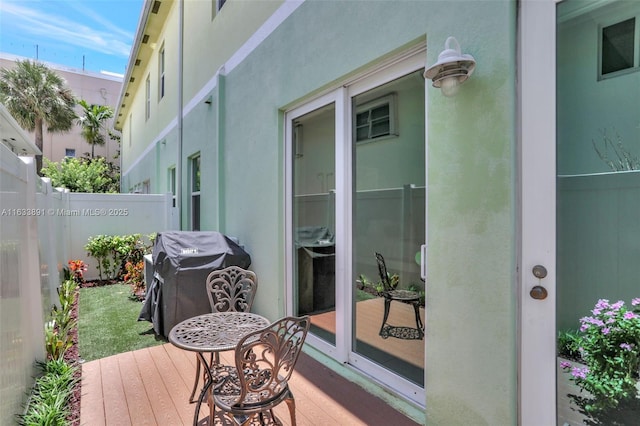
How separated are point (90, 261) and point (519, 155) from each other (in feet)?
28.2

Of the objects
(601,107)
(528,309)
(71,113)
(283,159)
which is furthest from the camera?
(71,113)

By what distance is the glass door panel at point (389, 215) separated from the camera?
299 cm

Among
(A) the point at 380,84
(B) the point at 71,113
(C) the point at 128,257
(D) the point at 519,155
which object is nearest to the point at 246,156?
(A) the point at 380,84

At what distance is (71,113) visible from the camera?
18.3m

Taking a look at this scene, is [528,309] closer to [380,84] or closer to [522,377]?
[522,377]

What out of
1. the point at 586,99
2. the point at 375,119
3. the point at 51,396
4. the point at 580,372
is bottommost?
the point at 51,396

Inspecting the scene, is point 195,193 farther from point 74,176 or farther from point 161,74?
point 74,176

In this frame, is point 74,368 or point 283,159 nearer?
point 74,368

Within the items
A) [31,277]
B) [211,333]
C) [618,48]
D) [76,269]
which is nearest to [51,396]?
[31,277]

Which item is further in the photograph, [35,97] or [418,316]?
[35,97]

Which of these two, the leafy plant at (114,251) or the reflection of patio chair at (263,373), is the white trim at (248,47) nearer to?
the leafy plant at (114,251)

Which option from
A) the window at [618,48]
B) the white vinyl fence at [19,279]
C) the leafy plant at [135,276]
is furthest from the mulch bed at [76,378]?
the window at [618,48]

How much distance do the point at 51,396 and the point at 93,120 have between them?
942 inches

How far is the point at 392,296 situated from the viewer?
140 inches
